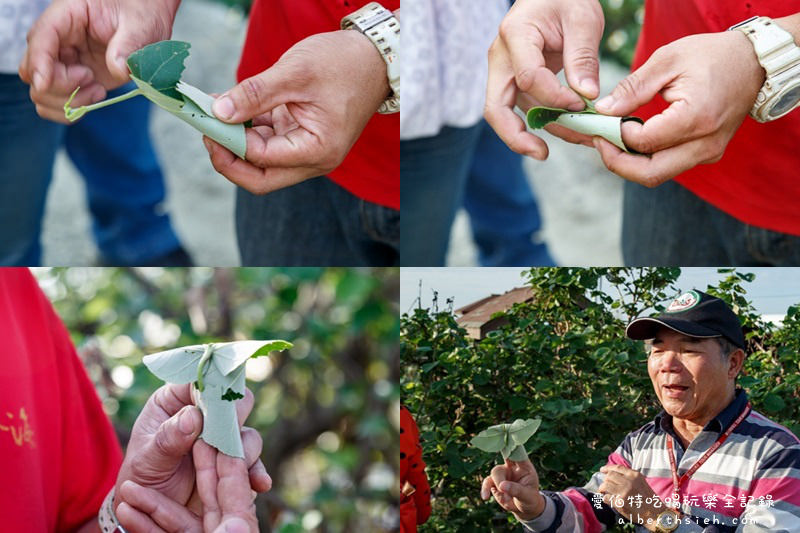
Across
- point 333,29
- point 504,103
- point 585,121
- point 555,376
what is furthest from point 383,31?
point 555,376

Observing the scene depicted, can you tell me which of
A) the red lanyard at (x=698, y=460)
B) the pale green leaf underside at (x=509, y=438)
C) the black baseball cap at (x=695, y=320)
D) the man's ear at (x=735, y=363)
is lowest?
the pale green leaf underside at (x=509, y=438)

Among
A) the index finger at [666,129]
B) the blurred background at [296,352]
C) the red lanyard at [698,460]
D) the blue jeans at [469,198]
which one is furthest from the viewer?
the blurred background at [296,352]

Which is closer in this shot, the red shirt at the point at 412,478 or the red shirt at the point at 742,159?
the red shirt at the point at 742,159

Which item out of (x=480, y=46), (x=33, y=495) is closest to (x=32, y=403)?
(x=33, y=495)

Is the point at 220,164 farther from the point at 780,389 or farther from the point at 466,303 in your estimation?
the point at 780,389

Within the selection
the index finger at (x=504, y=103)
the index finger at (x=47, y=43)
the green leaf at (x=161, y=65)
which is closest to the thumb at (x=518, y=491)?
the index finger at (x=504, y=103)

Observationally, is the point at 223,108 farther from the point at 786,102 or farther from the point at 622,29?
the point at 786,102

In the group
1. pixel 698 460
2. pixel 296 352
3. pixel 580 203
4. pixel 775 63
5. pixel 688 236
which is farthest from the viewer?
pixel 296 352

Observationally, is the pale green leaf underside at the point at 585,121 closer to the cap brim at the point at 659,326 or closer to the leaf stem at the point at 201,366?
the cap brim at the point at 659,326
